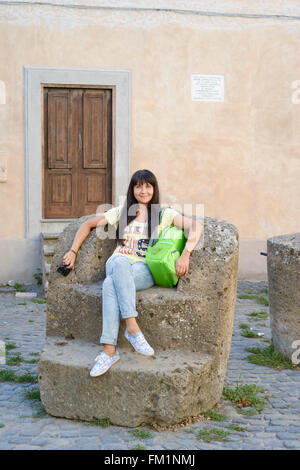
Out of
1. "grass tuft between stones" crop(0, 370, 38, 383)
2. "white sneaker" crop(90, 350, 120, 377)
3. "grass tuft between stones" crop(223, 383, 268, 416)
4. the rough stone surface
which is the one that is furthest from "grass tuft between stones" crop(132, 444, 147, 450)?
the rough stone surface

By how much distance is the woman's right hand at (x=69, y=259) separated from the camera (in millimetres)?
4295

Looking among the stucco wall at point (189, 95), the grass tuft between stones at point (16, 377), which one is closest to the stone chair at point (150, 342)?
the grass tuft between stones at point (16, 377)

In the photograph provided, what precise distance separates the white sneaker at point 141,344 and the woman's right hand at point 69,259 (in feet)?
2.64

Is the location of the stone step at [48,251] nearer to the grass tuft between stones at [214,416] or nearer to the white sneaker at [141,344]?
the white sneaker at [141,344]

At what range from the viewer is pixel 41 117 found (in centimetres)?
880

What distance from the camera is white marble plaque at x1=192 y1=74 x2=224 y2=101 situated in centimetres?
917

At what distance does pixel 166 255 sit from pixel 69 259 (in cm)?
77

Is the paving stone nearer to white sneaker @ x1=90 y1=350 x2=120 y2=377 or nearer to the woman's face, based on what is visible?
white sneaker @ x1=90 y1=350 x2=120 y2=377

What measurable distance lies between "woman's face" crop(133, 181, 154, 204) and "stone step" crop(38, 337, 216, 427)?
1.19 metres

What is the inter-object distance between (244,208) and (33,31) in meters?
4.33

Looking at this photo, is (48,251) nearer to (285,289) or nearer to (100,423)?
(285,289)

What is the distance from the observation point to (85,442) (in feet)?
11.2
